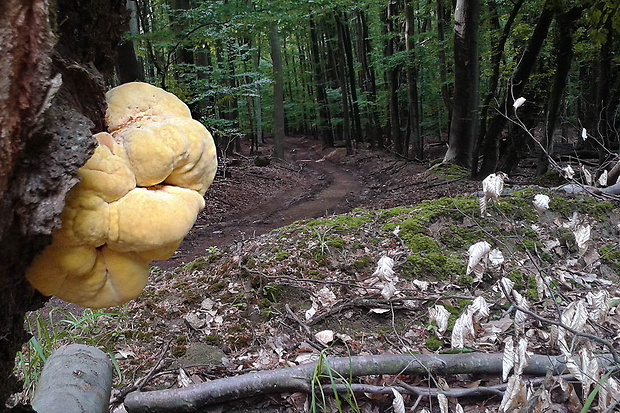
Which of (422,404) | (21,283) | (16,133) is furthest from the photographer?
(422,404)

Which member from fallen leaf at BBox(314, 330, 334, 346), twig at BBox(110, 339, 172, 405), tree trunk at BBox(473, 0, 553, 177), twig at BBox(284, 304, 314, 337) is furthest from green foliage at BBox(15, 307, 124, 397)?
tree trunk at BBox(473, 0, 553, 177)

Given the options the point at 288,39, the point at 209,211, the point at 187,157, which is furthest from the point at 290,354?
the point at 288,39

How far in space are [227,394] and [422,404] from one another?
1064mm

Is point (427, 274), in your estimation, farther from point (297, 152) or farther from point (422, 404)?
point (297, 152)

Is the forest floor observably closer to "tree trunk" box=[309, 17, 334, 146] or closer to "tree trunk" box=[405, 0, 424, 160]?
"tree trunk" box=[405, 0, 424, 160]

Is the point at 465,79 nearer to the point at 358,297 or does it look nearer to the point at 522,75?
the point at 522,75

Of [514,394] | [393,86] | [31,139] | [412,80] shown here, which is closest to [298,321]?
[514,394]

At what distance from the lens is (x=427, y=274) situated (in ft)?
11.1

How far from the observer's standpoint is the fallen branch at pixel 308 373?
2170mm

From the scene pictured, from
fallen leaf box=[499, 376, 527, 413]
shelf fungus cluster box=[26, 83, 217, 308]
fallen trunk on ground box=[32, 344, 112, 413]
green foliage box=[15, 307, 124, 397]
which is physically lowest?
green foliage box=[15, 307, 124, 397]

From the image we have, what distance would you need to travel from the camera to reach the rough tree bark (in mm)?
720

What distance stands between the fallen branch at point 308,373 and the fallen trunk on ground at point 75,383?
0.22 m

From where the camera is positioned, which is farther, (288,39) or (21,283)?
(288,39)

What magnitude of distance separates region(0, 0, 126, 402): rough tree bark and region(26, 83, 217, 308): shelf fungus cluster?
76mm
